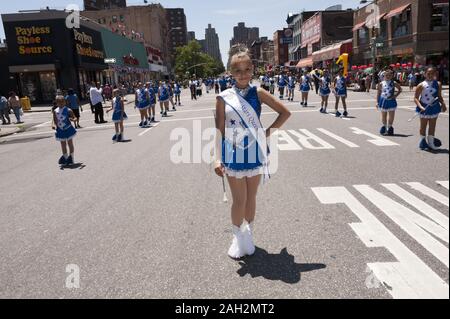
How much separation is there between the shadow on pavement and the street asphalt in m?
0.02

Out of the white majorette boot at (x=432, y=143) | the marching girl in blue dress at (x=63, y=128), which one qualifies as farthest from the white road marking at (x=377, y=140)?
the marching girl in blue dress at (x=63, y=128)

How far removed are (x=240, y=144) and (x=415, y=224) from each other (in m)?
2.43

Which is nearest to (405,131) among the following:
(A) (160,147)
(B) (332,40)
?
(A) (160,147)

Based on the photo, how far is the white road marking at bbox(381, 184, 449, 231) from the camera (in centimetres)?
471

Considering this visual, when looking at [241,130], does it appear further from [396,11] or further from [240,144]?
[396,11]

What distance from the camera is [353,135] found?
11469mm

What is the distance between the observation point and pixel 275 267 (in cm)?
386

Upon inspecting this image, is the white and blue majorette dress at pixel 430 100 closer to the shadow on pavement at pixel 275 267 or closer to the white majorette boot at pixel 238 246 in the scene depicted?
the shadow on pavement at pixel 275 267

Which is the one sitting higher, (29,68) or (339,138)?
(29,68)

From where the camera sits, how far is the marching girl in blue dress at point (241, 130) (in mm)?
3779

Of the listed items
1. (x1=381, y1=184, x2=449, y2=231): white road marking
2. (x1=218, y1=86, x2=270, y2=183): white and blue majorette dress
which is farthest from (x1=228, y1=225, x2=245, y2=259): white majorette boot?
(x1=381, y1=184, x2=449, y2=231): white road marking

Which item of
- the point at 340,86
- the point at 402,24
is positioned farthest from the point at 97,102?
the point at 402,24
